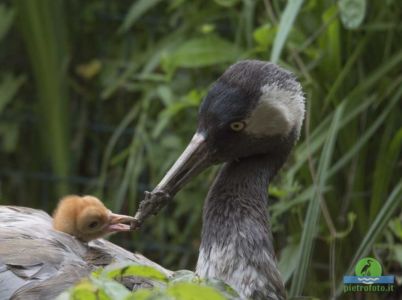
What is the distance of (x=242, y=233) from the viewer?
9.31 ft

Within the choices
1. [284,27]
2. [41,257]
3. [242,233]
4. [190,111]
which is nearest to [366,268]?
[242,233]

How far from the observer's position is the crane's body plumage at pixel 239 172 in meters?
2.77

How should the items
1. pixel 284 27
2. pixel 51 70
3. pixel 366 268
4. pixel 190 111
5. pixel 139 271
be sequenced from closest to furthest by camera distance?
pixel 139 271 → pixel 366 268 → pixel 284 27 → pixel 190 111 → pixel 51 70

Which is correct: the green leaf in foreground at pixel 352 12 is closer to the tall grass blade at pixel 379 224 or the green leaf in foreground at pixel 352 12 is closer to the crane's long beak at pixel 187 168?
the tall grass blade at pixel 379 224

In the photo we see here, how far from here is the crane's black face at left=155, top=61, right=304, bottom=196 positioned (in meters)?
2.78

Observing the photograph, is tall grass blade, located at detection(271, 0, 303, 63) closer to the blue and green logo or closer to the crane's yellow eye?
the crane's yellow eye

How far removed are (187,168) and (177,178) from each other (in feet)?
0.12

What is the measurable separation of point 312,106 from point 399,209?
43cm

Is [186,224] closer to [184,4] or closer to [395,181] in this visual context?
[184,4]

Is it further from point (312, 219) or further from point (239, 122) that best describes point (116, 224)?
point (312, 219)

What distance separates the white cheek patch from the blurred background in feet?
1.14

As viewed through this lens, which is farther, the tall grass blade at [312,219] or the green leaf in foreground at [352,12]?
the green leaf in foreground at [352,12]

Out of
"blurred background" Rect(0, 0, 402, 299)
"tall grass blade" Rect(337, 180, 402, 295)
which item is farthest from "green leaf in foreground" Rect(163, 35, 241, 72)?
"tall grass blade" Rect(337, 180, 402, 295)

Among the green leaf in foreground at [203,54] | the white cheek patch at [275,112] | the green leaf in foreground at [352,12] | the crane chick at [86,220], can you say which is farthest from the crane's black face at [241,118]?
the green leaf in foreground at [203,54]
